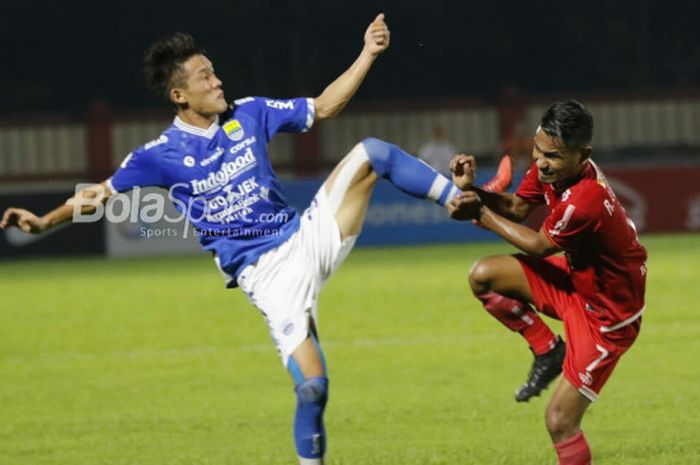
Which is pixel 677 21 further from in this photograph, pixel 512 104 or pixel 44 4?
pixel 44 4

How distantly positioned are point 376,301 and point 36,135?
12.4 m

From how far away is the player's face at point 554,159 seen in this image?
6.72 metres

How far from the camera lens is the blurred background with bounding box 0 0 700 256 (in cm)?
2595

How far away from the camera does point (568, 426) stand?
6.88m

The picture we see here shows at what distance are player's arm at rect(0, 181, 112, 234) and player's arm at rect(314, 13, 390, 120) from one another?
44.8 inches

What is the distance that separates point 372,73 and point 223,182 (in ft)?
73.2

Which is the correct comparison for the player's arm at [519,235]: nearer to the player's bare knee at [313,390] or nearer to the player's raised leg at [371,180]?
the player's raised leg at [371,180]

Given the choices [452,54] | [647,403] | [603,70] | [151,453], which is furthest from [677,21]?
[151,453]

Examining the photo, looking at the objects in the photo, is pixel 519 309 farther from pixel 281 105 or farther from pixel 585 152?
pixel 281 105

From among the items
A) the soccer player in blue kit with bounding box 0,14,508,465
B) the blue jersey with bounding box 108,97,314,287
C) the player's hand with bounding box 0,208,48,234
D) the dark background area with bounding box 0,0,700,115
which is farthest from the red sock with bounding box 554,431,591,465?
the dark background area with bounding box 0,0,700,115

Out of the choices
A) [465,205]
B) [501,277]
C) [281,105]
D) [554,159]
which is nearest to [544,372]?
[501,277]

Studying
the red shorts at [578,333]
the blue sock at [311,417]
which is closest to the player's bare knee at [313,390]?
the blue sock at [311,417]

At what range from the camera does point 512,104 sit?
26.0m

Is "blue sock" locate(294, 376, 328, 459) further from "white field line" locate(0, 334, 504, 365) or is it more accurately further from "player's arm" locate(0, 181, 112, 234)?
"white field line" locate(0, 334, 504, 365)
